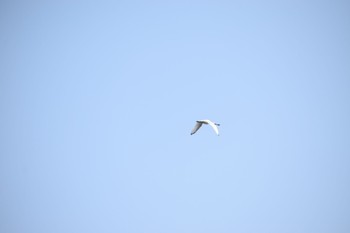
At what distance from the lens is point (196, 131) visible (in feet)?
258

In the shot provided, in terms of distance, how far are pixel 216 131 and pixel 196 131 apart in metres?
8.17

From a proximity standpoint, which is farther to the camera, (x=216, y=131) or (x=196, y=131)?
Result: (x=196, y=131)

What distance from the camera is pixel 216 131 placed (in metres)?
70.9
